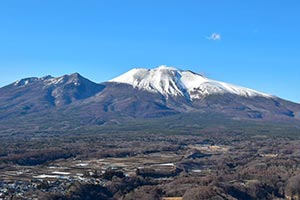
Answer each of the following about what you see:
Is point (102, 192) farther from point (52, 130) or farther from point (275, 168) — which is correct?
point (52, 130)

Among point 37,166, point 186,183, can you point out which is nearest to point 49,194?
point 186,183

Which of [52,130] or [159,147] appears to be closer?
[159,147]

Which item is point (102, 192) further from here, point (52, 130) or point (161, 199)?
point (52, 130)

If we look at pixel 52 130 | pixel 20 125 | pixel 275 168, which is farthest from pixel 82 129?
pixel 275 168

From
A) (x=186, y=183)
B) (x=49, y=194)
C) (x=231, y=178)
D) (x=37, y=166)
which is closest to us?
(x=49, y=194)

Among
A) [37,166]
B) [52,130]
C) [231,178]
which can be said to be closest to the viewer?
[231,178]

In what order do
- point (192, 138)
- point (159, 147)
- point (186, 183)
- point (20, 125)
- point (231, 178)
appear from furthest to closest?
point (20, 125)
point (192, 138)
point (159, 147)
point (231, 178)
point (186, 183)

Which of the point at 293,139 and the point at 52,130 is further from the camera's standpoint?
the point at 52,130

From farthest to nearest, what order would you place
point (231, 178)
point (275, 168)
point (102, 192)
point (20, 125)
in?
point (20, 125)
point (275, 168)
point (231, 178)
point (102, 192)
